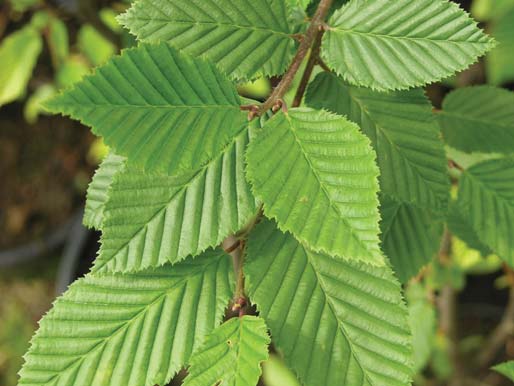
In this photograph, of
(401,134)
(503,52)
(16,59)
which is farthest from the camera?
(503,52)

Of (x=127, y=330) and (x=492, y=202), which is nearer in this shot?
(x=127, y=330)

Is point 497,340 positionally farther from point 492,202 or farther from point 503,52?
point 492,202

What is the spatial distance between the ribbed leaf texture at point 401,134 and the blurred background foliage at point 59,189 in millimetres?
781

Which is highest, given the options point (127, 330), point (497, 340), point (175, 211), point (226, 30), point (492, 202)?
point (226, 30)

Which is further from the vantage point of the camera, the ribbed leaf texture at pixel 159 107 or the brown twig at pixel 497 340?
the brown twig at pixel 497 340

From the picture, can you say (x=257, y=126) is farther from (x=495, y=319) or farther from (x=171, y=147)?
(x=495, y=319)

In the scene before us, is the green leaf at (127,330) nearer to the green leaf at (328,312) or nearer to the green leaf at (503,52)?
the green leaf at (328,312)

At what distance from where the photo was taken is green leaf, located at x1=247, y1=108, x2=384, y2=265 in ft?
1.82

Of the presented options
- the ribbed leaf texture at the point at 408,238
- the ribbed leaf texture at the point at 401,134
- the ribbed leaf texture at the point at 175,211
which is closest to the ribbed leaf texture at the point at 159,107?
the ribbed leaf texture at the point at 175,211

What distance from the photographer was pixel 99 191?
73 cm

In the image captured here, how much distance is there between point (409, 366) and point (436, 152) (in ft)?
0.81

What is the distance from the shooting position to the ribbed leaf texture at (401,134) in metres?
0.71

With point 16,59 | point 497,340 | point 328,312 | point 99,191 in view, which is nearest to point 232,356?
point 328,312

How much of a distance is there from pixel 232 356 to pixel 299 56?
0.32 m
